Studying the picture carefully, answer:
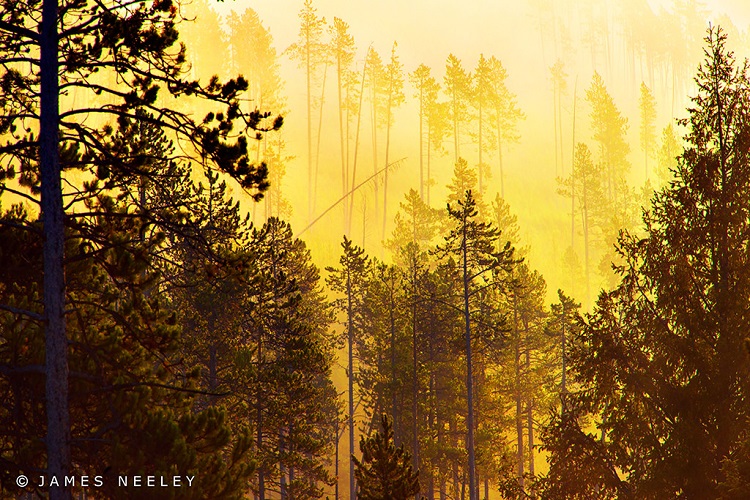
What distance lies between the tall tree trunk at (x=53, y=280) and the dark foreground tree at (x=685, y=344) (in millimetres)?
9228

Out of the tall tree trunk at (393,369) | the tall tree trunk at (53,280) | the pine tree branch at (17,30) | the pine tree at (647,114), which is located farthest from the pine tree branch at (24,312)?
the pine tree at (647,114)

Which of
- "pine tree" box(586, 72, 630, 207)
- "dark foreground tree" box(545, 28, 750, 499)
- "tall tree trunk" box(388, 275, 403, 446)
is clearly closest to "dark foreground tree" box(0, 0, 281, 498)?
"dark foreground tree" box(545, 28, 750, 499)

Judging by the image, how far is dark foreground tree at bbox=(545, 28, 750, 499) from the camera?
1170 centimetres

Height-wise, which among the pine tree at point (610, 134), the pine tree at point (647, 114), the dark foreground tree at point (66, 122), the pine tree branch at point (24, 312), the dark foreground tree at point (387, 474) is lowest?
the dark foreground tree at point (387, 474)

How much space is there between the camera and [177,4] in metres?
8.46

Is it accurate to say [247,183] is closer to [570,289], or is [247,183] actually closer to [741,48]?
[570,289]

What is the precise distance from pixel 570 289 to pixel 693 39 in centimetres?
10962

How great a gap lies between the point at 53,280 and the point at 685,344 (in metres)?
10.8

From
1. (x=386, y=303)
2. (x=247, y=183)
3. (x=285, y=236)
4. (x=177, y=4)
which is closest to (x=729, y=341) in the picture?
(x=247, y=183)

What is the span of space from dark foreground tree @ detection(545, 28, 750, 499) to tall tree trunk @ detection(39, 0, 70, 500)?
9228 millimetres

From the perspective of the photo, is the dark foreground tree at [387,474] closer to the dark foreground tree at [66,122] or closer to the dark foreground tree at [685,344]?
the dark foreground tree at [685,344]

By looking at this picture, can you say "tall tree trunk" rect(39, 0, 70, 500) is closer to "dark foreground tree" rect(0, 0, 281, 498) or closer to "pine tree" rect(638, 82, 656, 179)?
"dark foreground tree" rect(0, 0, 281, 498)

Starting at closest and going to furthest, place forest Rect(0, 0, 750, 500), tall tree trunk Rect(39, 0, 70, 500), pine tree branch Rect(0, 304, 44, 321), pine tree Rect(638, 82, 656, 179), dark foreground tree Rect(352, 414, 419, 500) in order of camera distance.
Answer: pine tree branch Rect(0, 304, 44, 321), tall tree trunk Rect(39, 0, 70, 500), forest Rect(0, 0, 750, 500), dark foreground tree Rect(352, 414, 419, 500), pine tree Rect(638, 82, 656, 179)

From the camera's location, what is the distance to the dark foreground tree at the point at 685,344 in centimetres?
1170
